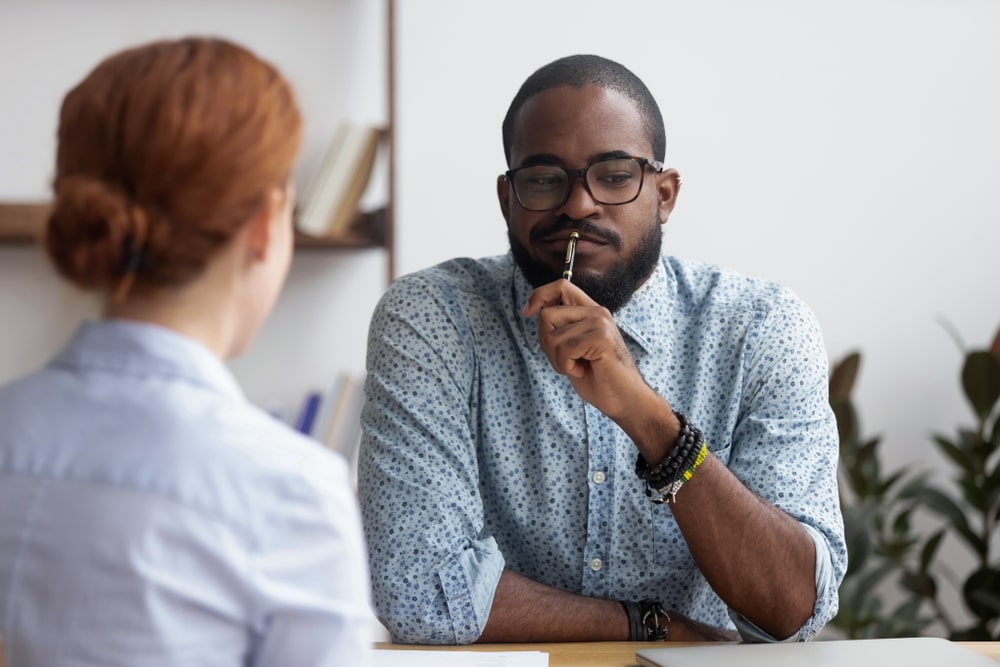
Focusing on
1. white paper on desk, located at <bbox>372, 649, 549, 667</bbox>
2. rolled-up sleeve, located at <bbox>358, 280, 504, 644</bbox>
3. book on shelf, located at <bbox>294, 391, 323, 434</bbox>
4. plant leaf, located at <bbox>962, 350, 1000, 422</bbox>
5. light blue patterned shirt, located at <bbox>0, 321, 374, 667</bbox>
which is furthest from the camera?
book on shelf, located at <bbox>294, 391, 323, 434</bbox>

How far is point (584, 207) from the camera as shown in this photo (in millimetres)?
1517

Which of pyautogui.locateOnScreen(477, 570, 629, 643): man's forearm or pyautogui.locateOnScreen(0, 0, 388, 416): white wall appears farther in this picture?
pyautogui.locateOnScreen(0, 0, 388, 416): white wall

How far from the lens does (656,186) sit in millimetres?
1610

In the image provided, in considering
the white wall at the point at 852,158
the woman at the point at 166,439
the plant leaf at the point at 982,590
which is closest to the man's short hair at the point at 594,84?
the woman at the point at 166,439

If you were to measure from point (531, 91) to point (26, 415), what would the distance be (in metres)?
1.02

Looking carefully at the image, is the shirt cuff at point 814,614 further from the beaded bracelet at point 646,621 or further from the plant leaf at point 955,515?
the plant leaf at point 955,515

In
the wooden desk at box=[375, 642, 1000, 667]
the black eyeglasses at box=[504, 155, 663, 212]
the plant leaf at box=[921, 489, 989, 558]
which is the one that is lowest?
the plant leaf at box=[921, 489, 989, 558]

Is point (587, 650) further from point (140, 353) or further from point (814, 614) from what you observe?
point (140, 353)

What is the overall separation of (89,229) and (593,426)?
94 centimetres

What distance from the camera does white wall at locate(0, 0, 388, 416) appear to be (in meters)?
2.61

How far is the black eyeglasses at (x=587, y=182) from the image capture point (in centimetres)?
153

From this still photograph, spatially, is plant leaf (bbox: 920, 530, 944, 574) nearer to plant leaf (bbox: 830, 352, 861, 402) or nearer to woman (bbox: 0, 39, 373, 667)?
plant leaf (bbox: 830, 352, 861, 402)

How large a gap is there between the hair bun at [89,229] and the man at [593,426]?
0.70 metres

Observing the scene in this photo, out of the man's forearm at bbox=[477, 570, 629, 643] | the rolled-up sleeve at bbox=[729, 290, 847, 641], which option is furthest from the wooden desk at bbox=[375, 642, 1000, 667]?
the rolled-up sleeve at bbox=[729, 290, 847, 641]
